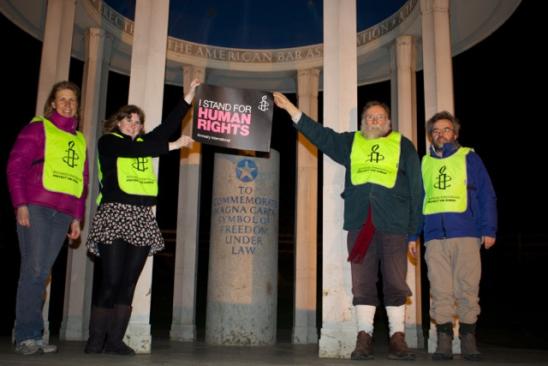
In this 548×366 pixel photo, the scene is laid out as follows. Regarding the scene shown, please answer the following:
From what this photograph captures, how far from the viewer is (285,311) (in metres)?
18.6

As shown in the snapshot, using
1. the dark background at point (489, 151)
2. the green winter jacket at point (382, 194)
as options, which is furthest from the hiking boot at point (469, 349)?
the dark background at point (489, 151)

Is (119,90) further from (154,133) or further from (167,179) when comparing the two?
(154,133)

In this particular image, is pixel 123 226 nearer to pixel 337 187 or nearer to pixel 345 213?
pixel 345 213

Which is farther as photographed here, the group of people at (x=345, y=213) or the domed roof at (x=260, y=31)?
the domed roof at (x=260, y=31)

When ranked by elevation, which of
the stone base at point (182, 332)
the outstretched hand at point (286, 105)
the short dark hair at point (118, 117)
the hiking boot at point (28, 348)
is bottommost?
the stone base at point (182, 332)

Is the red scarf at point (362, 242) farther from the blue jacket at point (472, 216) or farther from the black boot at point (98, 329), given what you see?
the black boot at point (98, 329)

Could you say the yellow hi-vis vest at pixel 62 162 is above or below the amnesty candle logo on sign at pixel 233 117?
below

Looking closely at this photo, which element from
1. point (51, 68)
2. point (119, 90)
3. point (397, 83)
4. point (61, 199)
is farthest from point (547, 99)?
point (61, 199)

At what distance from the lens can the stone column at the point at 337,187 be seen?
561cm

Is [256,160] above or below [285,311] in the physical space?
above

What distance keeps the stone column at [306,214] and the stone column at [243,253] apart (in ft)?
9.69

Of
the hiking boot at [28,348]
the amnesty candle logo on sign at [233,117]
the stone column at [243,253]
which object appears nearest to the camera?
the hiking boot at [28,348]

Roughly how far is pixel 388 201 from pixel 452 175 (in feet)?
2.72

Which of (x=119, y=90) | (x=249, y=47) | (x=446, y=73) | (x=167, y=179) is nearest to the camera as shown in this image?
(x=446, y=73)
